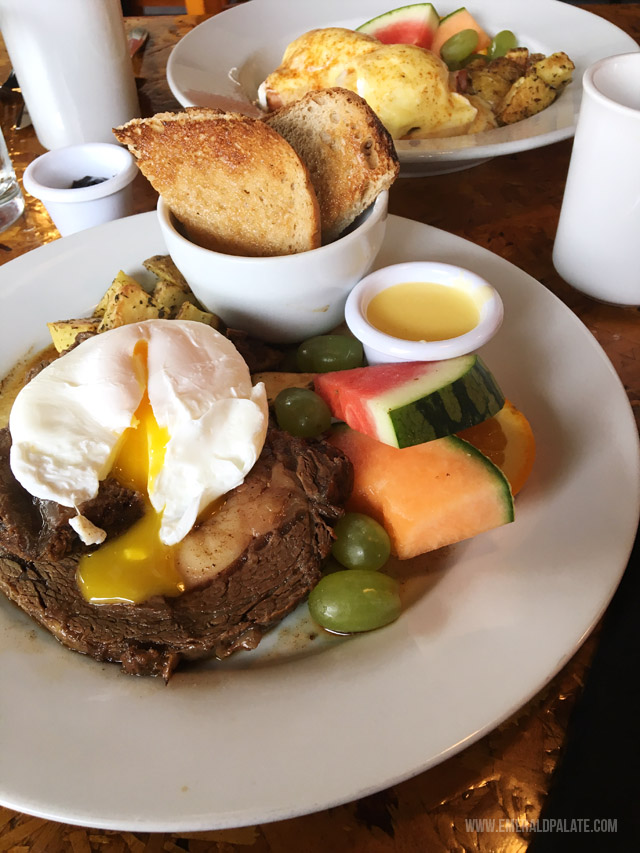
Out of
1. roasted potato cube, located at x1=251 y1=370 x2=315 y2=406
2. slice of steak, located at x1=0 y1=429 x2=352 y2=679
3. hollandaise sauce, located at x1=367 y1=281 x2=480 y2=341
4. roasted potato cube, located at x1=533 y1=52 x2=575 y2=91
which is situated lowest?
slice of steak, located at x1=0 y1=429 x2=352 y2=679

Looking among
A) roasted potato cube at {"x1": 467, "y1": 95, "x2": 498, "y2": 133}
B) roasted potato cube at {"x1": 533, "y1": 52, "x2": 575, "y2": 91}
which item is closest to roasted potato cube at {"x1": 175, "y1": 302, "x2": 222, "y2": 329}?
roasted potato cube at {"x1": 467, "y1": 95, "x2": 498, "y2": 133}

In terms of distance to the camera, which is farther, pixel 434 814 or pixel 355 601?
pixel 355 601

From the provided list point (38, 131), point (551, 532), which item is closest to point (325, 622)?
point (551, 532)

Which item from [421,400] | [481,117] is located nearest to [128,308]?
[421,400]

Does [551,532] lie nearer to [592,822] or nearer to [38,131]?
[592,822]

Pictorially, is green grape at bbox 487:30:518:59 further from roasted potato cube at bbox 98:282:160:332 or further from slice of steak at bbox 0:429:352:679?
slice of steak at bbox 0:429:352:679

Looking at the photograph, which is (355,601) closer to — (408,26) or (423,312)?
(423,312)
